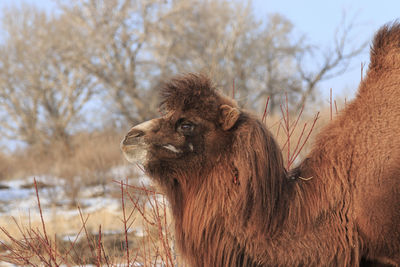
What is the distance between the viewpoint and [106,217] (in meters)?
10.8

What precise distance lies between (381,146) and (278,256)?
1054mm

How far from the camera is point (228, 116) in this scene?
10.0ft

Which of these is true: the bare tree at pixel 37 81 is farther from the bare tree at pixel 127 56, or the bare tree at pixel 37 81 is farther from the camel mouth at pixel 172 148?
the camel mouth at pixel 172 148

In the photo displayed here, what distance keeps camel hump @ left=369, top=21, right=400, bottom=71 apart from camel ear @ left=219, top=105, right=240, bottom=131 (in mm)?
1261

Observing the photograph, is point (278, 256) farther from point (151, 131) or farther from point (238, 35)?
point (238, 35)

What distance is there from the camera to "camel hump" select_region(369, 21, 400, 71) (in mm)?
3369

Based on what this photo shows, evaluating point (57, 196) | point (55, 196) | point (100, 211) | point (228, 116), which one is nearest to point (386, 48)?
point (228, 116)

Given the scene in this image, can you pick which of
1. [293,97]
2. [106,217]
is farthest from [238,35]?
[106,217]

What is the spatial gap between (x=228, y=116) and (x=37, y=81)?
3103 centimetres

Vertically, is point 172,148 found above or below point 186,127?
below

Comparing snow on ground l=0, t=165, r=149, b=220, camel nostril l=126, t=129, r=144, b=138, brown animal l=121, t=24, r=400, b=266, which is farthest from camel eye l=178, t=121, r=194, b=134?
snow on ground l=0, t=165, r=149, b=220

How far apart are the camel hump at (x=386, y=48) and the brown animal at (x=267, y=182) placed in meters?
0.16

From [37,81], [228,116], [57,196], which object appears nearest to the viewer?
[228,116]

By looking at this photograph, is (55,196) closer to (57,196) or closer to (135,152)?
(57,196)
